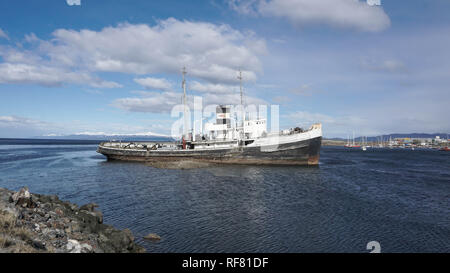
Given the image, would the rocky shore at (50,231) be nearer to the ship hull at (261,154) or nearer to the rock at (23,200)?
the rock at (23,200)

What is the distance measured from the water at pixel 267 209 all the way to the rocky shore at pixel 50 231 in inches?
71.2

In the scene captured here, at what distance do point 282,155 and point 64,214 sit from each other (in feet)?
121

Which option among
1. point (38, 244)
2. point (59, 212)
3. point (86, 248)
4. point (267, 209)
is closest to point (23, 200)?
point (59, 212)

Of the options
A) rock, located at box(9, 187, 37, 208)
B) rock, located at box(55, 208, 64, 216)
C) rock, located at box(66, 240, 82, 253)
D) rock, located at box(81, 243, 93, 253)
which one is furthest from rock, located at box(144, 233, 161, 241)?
rock, located at box(9, 187, 37, 208)

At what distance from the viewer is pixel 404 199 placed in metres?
24.4

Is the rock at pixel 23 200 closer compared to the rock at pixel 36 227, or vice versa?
the rock at pixel 36 227

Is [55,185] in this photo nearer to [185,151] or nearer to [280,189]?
[185,151]

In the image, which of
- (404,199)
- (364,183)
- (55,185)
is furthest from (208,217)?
(364,183)

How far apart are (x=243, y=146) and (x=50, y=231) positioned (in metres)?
37.3

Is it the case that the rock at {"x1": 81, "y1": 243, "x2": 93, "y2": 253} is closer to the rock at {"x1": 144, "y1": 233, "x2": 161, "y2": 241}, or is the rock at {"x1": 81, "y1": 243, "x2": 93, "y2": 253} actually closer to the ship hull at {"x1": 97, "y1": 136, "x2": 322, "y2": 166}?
the rock at {"x1": 144, "y1": 233, "x2": 161, "y2": 241}

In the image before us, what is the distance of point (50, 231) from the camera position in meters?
10.6

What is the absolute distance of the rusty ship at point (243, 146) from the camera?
1773 inches

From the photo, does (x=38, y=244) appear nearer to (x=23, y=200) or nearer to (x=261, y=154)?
(x=23, y=200)

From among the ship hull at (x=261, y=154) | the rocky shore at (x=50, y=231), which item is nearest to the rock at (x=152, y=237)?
the rocky shore at (x=50, y=231)
